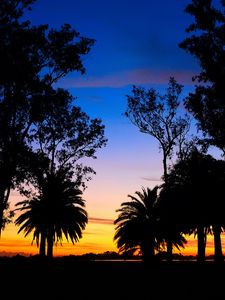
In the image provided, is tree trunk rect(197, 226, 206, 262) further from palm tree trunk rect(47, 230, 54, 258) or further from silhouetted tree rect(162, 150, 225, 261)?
palm tree trunk rect(47, 230, 54, 258)

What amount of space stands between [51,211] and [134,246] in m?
8.60

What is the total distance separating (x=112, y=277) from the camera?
19.0 meters

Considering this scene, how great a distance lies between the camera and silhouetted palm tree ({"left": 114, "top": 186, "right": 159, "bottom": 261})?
41.7 m

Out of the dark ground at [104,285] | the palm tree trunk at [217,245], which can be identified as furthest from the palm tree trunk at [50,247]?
the palm tree trunk at [217,245]

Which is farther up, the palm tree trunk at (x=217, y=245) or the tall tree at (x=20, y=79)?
the tall tree at (x=20, y=79)

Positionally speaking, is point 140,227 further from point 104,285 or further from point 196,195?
point 104,285

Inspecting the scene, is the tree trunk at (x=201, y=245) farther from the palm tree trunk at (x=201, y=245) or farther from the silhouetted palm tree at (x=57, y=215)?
the silhouetted palm tree at (x=57, y=215)

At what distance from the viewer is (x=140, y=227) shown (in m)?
41.8

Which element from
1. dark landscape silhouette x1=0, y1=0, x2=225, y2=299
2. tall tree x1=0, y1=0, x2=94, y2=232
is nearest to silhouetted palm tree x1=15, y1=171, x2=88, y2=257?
dark landscape silhouette x1=0, y1=0, x2=225, y2=299

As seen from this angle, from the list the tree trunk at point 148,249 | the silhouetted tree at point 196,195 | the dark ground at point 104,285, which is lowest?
the dark ground at point 104,285

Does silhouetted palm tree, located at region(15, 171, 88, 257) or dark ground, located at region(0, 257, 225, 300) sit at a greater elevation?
silhouetted palm tree, located at region(15, 171, 88, 257)

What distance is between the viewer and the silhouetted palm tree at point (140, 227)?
137 feet

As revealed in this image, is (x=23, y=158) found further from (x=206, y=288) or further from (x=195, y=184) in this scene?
(x=195, y=184)

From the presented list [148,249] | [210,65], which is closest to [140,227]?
[148,249]
